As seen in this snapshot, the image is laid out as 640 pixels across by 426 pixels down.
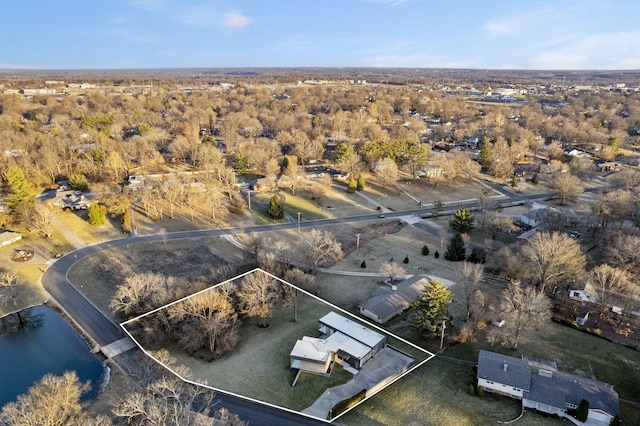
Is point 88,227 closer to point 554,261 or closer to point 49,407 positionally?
point 49,407

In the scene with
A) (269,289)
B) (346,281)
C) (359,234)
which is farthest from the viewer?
(359,234)

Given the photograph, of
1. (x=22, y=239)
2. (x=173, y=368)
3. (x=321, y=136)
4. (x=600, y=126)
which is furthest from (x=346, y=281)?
(x=600, y=126)

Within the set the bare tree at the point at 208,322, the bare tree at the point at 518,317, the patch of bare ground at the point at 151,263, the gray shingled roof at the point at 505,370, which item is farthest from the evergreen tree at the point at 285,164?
the gray shingled roof at the point at 505,370

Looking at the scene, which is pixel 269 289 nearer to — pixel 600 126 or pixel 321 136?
pixel 321 136

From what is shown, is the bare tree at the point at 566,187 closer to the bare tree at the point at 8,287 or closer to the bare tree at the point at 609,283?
the bare tree at the point at 609,283

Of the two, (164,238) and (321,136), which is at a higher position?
(321,136)
